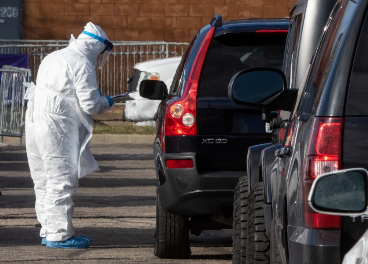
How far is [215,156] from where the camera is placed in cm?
726

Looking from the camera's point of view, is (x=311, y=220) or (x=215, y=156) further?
(x=215, y=156)

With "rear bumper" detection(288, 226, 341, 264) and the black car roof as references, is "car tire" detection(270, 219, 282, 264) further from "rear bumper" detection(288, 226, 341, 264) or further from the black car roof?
the black car roof

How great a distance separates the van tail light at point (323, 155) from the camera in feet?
11.2

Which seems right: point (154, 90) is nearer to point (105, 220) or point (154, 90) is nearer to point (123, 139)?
point (105, 220)

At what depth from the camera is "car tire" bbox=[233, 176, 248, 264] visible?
5.65 meters

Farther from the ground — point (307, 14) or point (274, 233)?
point (307, 14)

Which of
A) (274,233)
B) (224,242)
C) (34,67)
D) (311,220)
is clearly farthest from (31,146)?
(34,67)

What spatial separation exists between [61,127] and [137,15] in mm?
18876

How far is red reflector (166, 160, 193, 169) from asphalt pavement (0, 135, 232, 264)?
30.8 inches

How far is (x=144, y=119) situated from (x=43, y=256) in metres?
13.0

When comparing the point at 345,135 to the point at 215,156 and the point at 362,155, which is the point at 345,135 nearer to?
the point at 362,155

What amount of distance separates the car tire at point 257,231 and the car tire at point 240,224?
0.50 feet

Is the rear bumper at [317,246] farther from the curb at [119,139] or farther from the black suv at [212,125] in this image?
the curb at [119,139]

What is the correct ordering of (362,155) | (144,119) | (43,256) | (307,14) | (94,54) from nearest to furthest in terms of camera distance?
(362,155) < (307,14) < (43,256) < (94,54) < (144,119)
